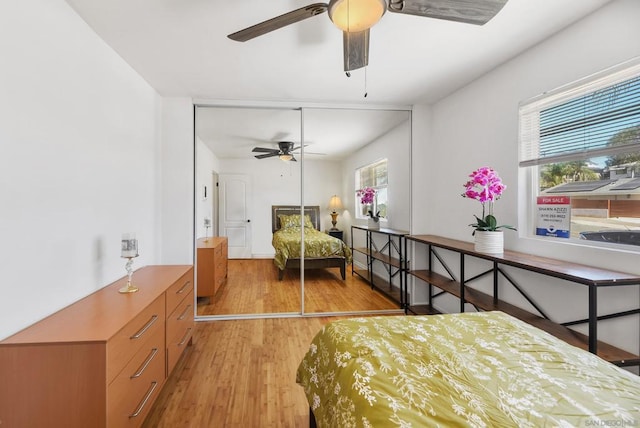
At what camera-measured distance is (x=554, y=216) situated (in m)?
2.09

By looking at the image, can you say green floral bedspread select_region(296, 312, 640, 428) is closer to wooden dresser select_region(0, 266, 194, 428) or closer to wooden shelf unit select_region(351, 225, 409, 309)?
wooden dresser select_region(0, 266, 194, 428)

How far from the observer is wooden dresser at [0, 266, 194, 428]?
3.86 feet

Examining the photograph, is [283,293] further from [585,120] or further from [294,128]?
[585,120]

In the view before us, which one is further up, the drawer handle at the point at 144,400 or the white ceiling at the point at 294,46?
the white ceiling at the point at 294,46

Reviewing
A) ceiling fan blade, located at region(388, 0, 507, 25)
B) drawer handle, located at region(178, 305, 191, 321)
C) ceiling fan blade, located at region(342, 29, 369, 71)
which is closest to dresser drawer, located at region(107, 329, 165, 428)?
drawer handle, located at region(178, 305, 191, 321)

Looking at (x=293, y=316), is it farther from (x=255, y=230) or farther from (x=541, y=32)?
(x=541, y=32)

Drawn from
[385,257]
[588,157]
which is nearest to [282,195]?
[385,257]

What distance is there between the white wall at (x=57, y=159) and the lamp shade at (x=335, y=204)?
2.45m

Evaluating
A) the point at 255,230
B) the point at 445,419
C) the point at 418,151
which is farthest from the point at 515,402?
the point at 255,230

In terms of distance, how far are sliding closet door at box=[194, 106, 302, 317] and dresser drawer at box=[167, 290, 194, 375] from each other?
0.88m

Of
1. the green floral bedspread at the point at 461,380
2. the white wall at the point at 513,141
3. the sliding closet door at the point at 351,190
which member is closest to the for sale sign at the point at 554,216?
the white wall at the point at 513,141

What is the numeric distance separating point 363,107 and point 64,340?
326 centimetres

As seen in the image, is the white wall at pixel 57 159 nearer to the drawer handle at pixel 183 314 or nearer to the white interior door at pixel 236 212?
the drawer handle at pixel 183 314

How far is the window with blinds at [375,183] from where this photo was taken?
4203 millimetres
